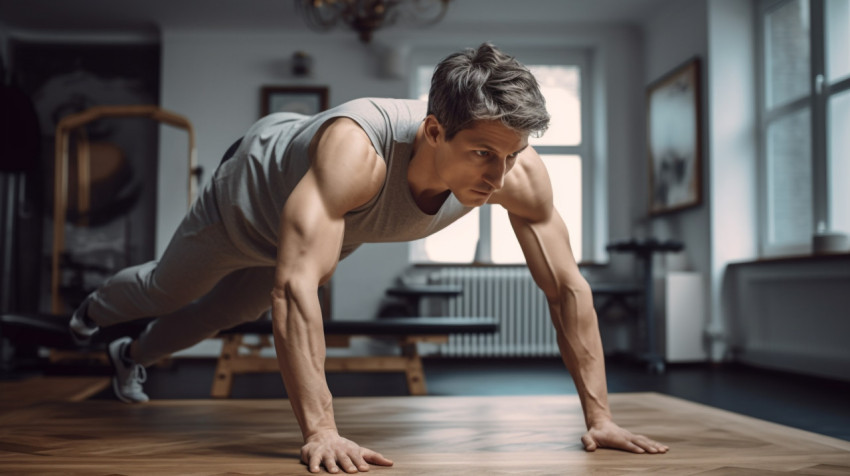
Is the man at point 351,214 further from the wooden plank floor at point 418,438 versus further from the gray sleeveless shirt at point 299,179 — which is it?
the wooden plank floor at point 418,438

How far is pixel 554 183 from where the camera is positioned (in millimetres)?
5629

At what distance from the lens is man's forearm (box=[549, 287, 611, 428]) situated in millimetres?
1473

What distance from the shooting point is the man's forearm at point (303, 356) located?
121cm

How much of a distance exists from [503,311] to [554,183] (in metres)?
1.25

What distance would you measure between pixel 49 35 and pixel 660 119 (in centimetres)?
498

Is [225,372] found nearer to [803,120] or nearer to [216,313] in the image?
[216,313]

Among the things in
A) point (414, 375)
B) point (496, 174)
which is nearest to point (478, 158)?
point (496, 174)

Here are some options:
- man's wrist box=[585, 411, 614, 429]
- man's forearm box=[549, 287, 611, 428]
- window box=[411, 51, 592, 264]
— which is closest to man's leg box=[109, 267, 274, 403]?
man's forearm box=[549, 287, 611, 428]

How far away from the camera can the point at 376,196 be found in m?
1.41

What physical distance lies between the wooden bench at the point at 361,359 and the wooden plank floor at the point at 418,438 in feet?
2.77

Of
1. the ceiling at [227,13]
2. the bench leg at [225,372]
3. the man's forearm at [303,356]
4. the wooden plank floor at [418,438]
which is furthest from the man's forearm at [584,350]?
the ceiling at [227,13]

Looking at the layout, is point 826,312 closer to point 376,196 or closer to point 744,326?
point 744,326

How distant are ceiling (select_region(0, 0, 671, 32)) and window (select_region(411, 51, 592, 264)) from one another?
51 cm

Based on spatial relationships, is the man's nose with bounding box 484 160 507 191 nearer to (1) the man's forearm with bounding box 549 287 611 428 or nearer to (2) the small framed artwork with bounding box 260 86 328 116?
(1) the man's forearm with bounding box 549 287 611 428
